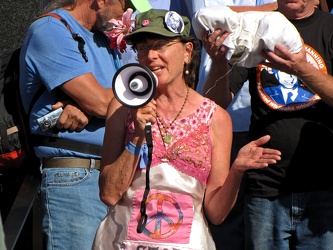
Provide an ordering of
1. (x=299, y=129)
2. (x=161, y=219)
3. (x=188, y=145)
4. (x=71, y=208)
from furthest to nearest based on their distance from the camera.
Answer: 1. (x=71, y=208)
2. (x=299, y=129)
3. (x=188, y=145)
4. (x=161, y=219)

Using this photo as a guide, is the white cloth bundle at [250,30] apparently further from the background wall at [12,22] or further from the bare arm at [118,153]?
the background wall at [12,22]

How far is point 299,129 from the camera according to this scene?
16.4 ft

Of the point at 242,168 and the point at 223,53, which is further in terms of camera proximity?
the point at 223,53

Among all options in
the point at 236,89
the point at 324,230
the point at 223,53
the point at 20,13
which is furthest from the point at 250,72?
the point at 20,13

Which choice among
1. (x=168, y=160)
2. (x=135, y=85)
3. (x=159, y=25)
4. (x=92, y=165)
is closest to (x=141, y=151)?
(x=168, y=160)

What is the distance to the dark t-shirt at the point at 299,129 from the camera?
16.4 ft

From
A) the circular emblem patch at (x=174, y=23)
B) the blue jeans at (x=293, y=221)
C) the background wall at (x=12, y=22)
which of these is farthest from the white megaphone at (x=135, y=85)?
the background wall at (x=12, y=22)

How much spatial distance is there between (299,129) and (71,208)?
132cm

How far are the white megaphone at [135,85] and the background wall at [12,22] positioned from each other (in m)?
2.88

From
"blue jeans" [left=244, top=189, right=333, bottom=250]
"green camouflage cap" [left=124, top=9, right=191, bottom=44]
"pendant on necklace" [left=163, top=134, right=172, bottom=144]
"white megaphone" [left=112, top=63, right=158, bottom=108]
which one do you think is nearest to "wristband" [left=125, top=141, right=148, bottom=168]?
"pendant on necklace" [left=163, top=134, right=172, bottom=144]

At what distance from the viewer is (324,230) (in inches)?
196

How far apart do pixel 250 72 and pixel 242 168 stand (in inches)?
40.8

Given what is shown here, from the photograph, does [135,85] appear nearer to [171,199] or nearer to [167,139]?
[167,139]

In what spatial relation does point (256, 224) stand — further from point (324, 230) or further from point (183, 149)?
point (183, 149)
